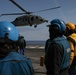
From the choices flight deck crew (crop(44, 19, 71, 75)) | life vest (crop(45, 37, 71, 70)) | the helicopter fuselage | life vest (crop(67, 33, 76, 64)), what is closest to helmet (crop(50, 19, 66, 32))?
flight deck crew (crop(44, 19, 71, 75))

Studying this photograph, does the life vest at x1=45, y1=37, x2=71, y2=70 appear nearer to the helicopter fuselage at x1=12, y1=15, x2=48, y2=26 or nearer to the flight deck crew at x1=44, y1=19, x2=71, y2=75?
the flight deck crew at x1=44, y1=19, x2=71, y2=75

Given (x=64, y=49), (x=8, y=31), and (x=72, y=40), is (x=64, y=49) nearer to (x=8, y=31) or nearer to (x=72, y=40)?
(x=72, y=40)

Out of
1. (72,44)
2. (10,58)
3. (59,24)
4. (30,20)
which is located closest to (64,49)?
(59,24)

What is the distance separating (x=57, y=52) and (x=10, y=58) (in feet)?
7.62

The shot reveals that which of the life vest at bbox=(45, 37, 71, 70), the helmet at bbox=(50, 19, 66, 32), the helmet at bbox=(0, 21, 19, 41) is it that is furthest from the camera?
the helmet at bbox=(50, 19, 66, 32)

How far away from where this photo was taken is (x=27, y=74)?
2.62 meters

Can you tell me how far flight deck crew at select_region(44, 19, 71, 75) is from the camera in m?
4.79

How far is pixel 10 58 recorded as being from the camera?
2.56 m

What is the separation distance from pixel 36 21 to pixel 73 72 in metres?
40.6

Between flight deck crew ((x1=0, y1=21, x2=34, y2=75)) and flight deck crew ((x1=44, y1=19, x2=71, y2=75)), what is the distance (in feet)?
6.83

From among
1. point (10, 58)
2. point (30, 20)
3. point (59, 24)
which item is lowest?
point (30, 20)

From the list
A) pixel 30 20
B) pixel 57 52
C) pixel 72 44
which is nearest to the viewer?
pixel 57 52

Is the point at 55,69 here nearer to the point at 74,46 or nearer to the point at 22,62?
the point at 74,46

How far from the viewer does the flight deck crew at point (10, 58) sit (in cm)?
253
